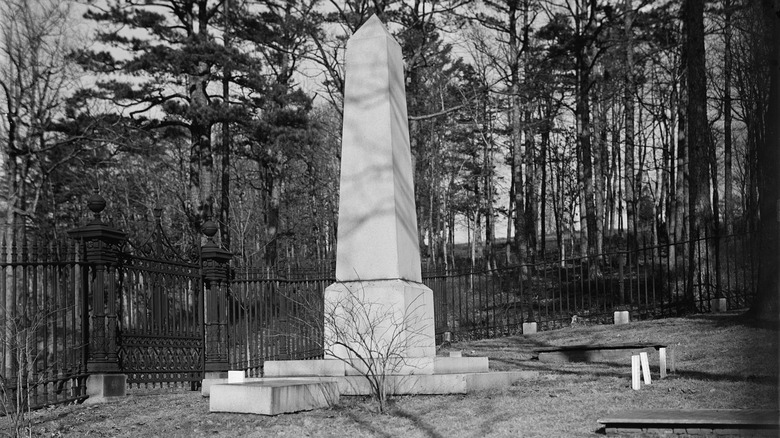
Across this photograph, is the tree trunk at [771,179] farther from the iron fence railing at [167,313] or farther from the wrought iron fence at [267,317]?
the wrought iron fence at [267,317]

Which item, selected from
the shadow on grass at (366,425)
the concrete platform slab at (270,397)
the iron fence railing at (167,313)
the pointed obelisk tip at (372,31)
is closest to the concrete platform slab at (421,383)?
the concrete platform slab at (270,397)

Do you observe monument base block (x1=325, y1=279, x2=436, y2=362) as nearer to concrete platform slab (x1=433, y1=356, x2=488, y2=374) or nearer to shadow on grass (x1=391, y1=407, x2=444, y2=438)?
concrete platform slab (x1=433, y1=356, x2=488, y2=374)

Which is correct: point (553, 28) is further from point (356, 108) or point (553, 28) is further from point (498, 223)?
point (498, 223)

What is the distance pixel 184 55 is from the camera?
74.1 feet

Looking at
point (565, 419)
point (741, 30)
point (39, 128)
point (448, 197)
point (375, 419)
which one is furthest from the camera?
point (448, 197)

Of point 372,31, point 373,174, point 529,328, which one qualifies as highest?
point 372,31

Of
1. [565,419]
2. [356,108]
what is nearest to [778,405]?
[565,419]

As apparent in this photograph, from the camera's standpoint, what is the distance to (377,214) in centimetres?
920

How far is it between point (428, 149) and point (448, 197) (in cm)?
578

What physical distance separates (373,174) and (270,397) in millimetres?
3287

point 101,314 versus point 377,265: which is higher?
point 377,265

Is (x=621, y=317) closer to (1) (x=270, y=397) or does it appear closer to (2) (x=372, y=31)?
(2) (x=372, y=31)

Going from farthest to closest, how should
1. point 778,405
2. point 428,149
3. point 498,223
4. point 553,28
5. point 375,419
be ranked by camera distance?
point 498,223, point 428,149, point 553,28, point 375,419, point 778,405

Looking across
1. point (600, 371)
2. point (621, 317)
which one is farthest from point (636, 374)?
point (621, 317)
